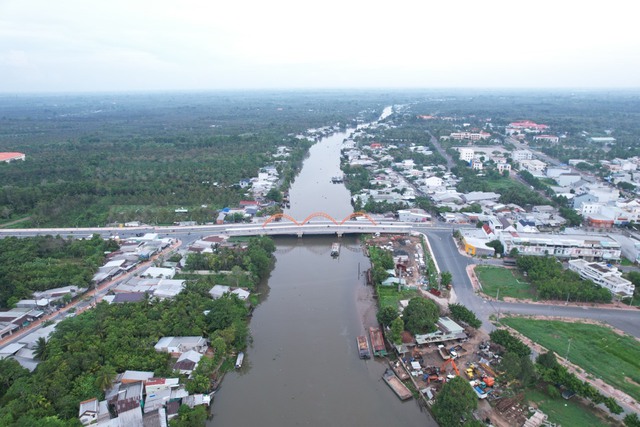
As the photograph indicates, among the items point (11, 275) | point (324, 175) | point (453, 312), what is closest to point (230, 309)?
point (453, 312)

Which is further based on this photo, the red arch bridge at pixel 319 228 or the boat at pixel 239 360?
the red arch bridge at pixel 319 228

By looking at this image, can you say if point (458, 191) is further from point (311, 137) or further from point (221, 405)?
point (311, 137)

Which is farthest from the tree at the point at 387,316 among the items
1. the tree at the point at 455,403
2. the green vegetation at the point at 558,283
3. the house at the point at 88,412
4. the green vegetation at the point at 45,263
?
the green vegetation at the point at 45,263

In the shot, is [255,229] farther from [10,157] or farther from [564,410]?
[10,157]

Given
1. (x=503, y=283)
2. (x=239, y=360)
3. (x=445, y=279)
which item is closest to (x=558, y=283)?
(x=503, y=283)

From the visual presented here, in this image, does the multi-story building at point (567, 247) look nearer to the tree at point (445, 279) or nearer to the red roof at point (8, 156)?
the tree at point (445, 279)

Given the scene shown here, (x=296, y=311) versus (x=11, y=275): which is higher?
(x=11, y=275)
